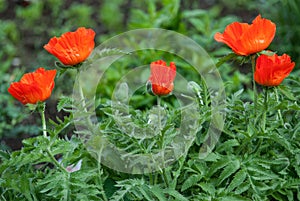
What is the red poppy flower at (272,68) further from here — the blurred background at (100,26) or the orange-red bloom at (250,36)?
the blurred background at (100,26)

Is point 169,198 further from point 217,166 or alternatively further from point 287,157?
point 287,157

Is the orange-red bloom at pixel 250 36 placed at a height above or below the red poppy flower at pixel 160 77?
above

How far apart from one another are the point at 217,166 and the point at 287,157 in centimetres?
27

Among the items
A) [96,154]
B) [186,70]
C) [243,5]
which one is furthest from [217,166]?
[243,5]

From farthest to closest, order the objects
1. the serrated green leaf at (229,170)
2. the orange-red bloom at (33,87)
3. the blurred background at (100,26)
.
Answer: the blurred background at (100,26)
the serrated green leaf at (229,170)
the orange-red bloom at (33,87)

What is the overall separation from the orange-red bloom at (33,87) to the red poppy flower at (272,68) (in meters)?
0.61

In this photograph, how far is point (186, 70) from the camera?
11.1ft

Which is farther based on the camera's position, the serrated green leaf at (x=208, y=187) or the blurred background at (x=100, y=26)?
the blurred background at (x=100, y=26)

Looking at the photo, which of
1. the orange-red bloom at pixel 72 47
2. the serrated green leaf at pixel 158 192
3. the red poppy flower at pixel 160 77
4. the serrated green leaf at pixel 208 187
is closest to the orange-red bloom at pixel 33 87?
the orange-red bloom at pixel 72 47

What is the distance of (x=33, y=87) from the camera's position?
1.71 metres

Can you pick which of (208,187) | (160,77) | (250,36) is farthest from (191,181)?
(250,36)

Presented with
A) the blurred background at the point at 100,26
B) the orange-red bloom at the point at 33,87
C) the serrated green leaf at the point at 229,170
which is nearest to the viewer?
the orange-red bloom at the point at 33,87

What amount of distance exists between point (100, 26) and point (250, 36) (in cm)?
281

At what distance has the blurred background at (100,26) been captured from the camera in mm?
3062
